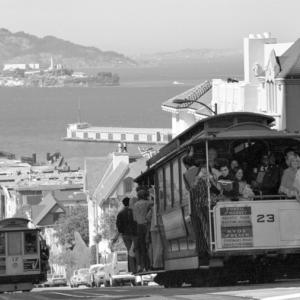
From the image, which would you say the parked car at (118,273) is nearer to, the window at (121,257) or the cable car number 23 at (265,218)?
the window at (121,257)

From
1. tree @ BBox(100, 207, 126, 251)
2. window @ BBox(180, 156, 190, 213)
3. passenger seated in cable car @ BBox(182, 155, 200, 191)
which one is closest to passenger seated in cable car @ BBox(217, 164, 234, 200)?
passenger seated in cable car @ BBox(182, 155, 200, 191)

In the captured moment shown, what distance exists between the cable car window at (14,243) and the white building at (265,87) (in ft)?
51.3

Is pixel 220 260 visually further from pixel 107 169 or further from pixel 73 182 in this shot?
pixel 73 182

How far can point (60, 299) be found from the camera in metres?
25.4

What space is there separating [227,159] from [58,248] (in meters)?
78.5

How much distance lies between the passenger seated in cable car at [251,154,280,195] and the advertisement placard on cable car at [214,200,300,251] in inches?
14.7

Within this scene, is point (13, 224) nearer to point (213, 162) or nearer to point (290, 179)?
point (213, 162)

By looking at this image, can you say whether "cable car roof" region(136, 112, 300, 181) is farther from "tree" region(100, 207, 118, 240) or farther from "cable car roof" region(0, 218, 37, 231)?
"tree" region(100, 207, 118, 240)

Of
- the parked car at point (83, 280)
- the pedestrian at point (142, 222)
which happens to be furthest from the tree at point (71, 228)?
the pedestrian at point (142, 222)

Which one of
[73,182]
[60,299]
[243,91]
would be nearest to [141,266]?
[60,299]

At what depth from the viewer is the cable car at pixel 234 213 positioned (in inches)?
864

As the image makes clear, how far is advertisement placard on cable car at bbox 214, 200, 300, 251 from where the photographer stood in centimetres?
2194

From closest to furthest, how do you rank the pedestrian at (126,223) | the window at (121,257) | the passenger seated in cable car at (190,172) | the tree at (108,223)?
the passenger seated in cable car at (190,172)
the pedestrian at (126,223)
the window at (121,257)
the tree at (108,223)

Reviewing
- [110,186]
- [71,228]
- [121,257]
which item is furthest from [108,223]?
[121,257]
